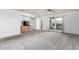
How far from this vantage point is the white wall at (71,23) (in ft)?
25.9

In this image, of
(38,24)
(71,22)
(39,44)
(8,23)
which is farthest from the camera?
(38,24)

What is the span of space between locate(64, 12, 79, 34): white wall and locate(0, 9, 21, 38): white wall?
219 inches

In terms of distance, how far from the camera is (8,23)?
6.43 m

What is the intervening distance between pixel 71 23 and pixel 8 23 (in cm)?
650

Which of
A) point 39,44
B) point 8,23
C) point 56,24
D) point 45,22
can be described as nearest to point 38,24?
point 45,22

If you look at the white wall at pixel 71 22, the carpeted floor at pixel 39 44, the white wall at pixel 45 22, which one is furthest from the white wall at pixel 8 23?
the white wall at pixel 71 22

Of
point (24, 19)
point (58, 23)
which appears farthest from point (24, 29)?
point (58, 23)

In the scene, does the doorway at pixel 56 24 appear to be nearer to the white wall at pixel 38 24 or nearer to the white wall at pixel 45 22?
the white wall at pixel 45 22

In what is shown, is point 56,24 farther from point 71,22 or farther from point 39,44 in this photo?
point 39,44

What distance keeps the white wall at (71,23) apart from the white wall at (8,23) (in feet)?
18.3

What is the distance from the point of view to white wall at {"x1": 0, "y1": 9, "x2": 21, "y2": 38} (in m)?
5.91

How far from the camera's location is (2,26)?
19.5 feet
